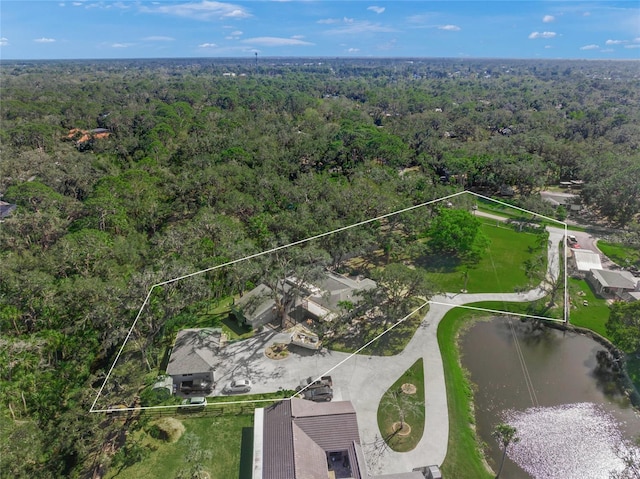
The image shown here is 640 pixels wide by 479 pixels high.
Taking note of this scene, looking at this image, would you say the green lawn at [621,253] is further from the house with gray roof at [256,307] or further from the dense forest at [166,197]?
the house with gray roof at [256,307]

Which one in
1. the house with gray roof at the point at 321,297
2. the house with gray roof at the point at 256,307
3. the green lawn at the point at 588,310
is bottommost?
the green lawn at the point at 588,310

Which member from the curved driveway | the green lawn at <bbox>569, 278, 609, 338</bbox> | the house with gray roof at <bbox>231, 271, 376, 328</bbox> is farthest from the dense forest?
the green lawn at <bbox>569, 278, 609, 338</bbox>

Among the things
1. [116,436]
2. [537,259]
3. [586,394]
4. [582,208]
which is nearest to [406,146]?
[582,208]

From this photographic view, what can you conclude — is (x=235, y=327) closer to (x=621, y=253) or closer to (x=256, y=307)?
(x=256, y=307)

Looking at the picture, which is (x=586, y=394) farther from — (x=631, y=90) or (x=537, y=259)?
(x=631, y=90)

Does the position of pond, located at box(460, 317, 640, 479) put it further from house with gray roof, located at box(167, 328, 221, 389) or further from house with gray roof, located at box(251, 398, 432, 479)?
house with gray roof, located at box(167, 328, 221, 389)

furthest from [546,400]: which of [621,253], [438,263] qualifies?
[621,253]

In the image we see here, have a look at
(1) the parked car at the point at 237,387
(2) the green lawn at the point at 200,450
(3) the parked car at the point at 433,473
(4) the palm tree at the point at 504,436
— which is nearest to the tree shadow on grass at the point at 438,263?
(4) the palm tree at the point at 504,436
